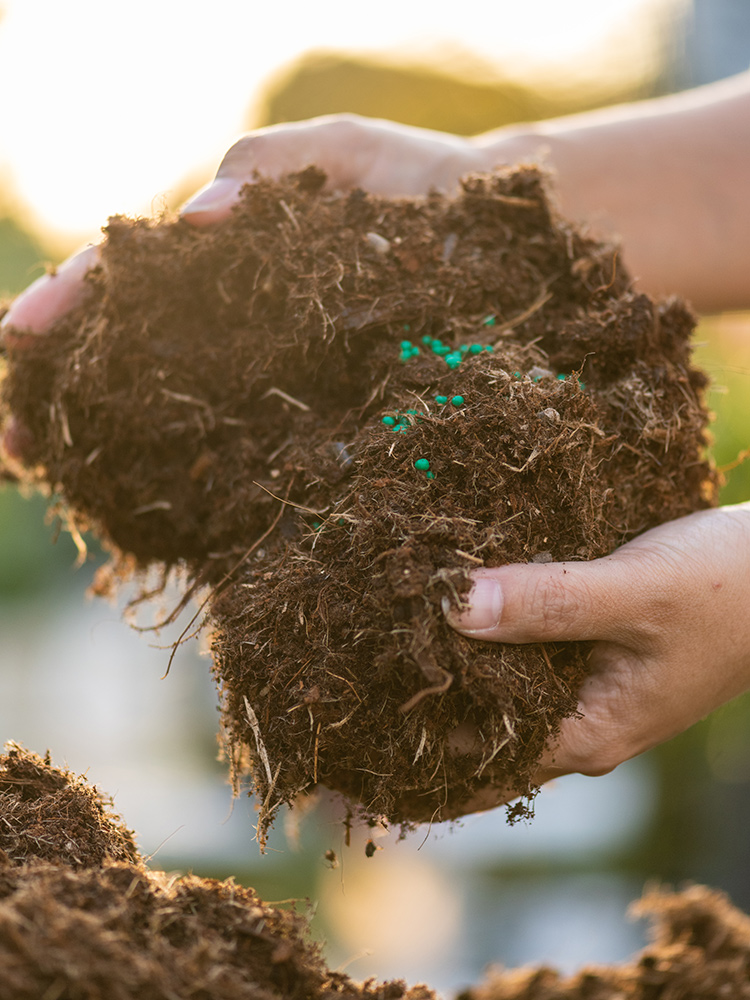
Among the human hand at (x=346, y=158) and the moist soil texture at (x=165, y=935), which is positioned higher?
the human hand at (x=346, y=158)

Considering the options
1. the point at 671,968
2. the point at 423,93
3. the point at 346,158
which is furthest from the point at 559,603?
the point at 423,93

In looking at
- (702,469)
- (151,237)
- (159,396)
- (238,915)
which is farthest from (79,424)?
(702,469)

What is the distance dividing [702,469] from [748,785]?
5.96 m

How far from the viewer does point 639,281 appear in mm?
2270

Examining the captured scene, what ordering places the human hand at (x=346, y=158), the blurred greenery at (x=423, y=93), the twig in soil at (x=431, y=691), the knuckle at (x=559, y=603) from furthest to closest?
the blurred greenery at (x=423, y=93) < the human hand at (x=346, y=158) < the knuckle at (x=559, y=603) < the twig in soil at (x=431, y=691)

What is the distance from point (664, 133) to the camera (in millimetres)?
2539

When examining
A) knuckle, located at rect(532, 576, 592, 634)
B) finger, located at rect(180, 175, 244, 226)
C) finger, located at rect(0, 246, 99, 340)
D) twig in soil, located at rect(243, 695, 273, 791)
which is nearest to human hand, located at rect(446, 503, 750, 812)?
knuckle, located at rect(532, 576, 592, 634)

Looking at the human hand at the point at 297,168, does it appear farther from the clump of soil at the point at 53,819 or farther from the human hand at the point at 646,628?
the human hand at the point at 646,628

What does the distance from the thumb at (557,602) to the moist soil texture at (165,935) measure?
0.61 metres

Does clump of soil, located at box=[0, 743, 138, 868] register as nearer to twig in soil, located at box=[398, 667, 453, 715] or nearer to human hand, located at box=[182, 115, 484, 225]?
twig in soil, located at box=[398, 667, 453, 715]

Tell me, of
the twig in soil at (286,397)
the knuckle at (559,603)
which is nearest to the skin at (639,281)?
the knuckle at (559,603)

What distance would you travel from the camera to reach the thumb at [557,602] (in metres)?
1.24

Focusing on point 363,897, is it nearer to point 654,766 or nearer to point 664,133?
point 654,766

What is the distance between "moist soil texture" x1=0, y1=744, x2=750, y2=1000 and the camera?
3.34 feet
